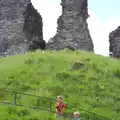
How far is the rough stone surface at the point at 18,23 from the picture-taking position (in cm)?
3931

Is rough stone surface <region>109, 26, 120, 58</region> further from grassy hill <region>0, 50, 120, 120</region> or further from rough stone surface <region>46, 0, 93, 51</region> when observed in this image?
grassy hill <region>0, 50, 120, 120</region>

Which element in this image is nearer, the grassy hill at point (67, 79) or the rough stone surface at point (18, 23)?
the grassy hill at point (67, 79)

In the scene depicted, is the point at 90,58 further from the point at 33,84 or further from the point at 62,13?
the point at 62,13

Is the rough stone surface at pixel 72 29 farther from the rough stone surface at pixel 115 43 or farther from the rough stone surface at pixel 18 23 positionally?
the rough stone surface at pixel 18 23

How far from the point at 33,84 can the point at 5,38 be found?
41.6ft

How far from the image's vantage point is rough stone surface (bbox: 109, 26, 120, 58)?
38062 mm

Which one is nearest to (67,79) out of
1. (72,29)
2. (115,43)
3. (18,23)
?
(115,43)

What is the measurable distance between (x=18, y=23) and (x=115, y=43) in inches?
261

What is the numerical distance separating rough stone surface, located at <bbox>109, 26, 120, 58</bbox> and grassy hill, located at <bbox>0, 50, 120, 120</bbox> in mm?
6348

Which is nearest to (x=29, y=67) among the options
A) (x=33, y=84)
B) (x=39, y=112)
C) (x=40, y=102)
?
(x=33, y=84)

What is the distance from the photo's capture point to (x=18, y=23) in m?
39.8

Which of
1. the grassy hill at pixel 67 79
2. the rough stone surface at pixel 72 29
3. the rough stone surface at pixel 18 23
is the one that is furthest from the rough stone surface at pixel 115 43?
the grassy hill at pixel 67 79

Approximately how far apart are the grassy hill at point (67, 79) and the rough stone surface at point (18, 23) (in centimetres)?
753

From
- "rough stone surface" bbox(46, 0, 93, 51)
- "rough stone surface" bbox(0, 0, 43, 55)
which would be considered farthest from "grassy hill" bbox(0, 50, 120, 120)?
"rough stone surface" bbox(0, 0, 43, 55)
